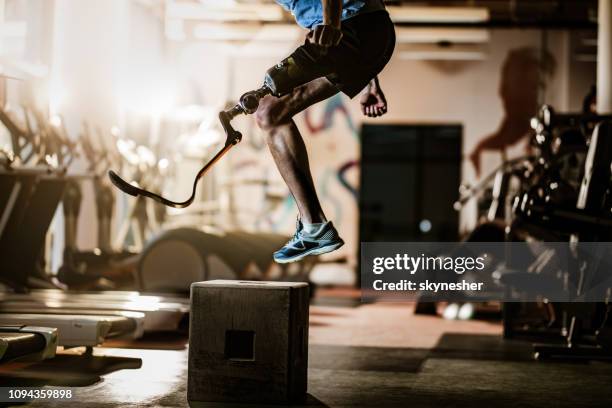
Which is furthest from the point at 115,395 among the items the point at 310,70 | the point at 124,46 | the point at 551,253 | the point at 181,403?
the point at 124,46

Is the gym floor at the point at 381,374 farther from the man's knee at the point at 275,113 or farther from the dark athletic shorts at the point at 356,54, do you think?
the dark athletic shorts at the point at 356,54

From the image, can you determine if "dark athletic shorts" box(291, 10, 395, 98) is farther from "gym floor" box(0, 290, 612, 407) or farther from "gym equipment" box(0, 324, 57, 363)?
"gym equipment" box(0, 324, 57, 363)

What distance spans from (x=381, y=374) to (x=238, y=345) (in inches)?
39.4

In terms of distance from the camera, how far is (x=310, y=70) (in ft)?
9.46

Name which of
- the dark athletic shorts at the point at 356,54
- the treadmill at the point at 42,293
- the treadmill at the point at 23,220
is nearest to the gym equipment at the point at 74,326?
the treadmill at the point at 42,293

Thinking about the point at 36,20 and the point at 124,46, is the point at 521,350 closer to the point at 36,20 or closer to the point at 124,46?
the point at 36,20

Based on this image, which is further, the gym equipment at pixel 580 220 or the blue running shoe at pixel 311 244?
the gym equipment at pixel 580 220

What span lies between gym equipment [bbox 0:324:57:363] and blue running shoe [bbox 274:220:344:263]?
1.08 meters

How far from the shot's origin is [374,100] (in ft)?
11.0

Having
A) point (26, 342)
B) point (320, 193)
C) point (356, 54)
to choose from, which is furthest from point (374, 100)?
point (320, 193)

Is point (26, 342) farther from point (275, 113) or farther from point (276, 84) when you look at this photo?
point (276, 84)

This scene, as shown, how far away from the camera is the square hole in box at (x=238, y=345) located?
300 cm

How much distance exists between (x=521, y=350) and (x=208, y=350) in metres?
2.67

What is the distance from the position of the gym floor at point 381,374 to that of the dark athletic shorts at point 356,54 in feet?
3.88
